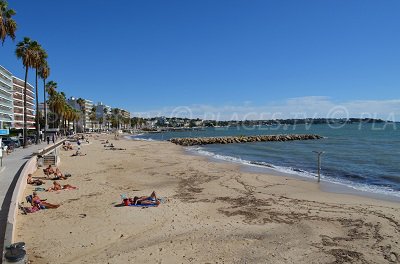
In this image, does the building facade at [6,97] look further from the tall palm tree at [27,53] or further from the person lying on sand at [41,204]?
the person lying on sand at [41,204]

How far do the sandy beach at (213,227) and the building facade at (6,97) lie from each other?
278 ft

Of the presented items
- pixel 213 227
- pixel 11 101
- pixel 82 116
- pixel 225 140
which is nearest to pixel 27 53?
pixel 213 227

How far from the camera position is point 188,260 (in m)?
9.17

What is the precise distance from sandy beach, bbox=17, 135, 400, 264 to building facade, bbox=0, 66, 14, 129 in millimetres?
84727

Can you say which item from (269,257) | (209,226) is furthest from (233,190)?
(269,257)

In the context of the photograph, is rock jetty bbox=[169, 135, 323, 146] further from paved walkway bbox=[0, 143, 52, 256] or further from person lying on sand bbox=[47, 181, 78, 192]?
person lying on sand bbox=[47, 181, 78, 192]

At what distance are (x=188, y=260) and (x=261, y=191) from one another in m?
10.6

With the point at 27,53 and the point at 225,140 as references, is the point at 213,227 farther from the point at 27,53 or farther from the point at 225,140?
the point at 225,140

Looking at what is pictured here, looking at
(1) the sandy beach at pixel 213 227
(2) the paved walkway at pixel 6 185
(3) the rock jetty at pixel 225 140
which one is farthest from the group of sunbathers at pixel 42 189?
(3) the rock jetty at pixel 225 140

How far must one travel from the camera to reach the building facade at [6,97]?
305 feet

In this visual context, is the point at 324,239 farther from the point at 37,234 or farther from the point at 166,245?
the point at 37,234

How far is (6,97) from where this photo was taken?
98688 millimetres

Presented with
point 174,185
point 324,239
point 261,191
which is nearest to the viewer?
point 324,239

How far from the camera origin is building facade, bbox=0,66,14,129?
9281cm
